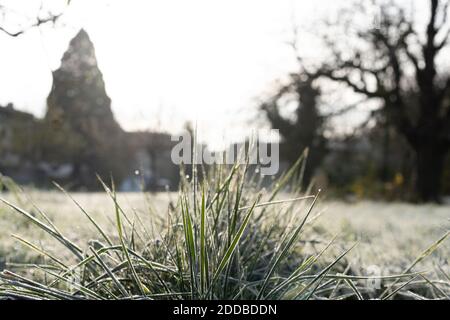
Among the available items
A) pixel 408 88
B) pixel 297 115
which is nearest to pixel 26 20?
pixel 297 115

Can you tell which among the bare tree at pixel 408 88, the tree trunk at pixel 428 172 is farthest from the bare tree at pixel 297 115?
the tree trunk at pixel 428 172

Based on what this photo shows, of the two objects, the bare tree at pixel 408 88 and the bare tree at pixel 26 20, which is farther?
the bare tree at pixel 408 88

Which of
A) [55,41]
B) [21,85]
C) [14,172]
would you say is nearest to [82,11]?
[55,41]

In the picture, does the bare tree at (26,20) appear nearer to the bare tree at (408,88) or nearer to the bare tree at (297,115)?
the bare tree at (297,115)

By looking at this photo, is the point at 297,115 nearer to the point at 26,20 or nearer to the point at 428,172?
the point at 428,172

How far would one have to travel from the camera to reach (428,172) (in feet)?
25.4

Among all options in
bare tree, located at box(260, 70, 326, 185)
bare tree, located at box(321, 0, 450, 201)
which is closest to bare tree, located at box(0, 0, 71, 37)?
bare tree, located at box(260, 70, 326, 185)

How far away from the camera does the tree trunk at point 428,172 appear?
7613 mm

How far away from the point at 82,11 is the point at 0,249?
0.97 meters

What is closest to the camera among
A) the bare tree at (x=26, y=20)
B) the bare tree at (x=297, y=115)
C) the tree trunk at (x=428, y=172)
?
the bare tree at (x=26, y=20)

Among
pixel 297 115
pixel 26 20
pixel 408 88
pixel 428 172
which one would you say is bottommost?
pixel 428 172

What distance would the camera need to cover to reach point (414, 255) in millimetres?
2227
